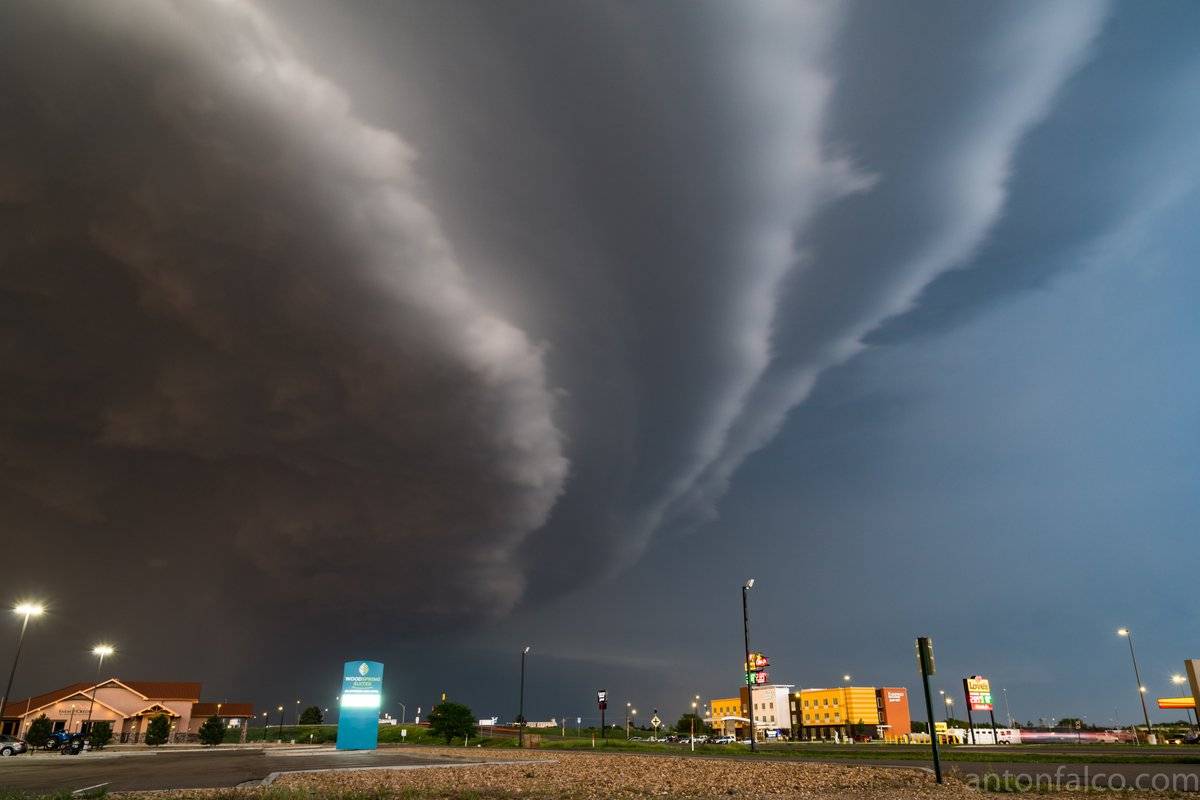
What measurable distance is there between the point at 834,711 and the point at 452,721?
79.9 meters

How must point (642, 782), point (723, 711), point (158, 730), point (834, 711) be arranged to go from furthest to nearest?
point (723, 711) < point (834, 711) < point (158, 730) < point (642, 782)

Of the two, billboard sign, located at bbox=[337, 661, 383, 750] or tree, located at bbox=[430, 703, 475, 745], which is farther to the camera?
tree, located at bbox=[430, 703, 475, 745]

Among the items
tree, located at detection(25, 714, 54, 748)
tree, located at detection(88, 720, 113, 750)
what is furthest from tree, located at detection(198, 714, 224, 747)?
tree, located at detection(25, 714, 54, 748)

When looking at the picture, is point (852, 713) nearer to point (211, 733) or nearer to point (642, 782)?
point (211, 733)

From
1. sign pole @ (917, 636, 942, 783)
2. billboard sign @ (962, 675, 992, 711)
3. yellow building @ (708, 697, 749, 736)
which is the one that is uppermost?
sign pole @ (917, 636, 942, 783)

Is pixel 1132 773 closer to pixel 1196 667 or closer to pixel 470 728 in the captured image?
pixel 1196 667

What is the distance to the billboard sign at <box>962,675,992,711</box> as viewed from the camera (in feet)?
297

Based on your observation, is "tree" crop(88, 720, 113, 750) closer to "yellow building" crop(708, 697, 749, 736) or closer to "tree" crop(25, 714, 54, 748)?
"tree" crop(25, 714, 54, 748)

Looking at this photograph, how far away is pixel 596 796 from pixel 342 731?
4569cm

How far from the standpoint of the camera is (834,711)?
126812 millimetres

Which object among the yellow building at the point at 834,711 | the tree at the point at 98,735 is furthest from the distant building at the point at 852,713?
the tree at the point at 98,735

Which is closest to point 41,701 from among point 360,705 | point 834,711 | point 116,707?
point 116,707

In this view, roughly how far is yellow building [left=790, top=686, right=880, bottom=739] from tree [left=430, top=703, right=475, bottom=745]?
6942cm

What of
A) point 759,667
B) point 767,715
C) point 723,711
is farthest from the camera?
point 723,711
